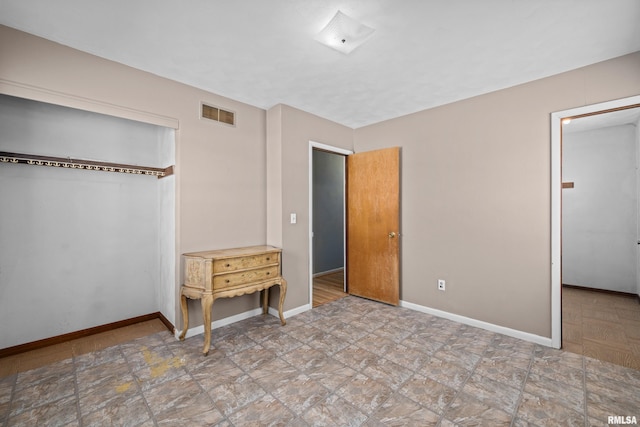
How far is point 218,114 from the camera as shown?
312cm

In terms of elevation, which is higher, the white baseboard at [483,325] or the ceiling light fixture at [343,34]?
the ceiling light fixture at [343,34]

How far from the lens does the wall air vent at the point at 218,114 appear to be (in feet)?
9.87

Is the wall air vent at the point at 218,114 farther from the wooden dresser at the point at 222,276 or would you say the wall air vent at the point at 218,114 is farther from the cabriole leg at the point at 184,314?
the cabriole leg at the point at 184,314

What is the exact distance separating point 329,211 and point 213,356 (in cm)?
376

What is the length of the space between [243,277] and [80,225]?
1.76m

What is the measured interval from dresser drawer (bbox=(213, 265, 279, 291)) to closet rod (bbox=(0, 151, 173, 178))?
1.24 m

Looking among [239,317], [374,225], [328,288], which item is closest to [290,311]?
[239,317]

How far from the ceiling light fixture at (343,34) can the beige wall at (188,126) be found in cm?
157

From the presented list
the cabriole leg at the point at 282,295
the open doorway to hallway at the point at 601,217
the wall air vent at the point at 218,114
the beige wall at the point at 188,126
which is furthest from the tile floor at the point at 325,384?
the wall air vent at the point at 218,114

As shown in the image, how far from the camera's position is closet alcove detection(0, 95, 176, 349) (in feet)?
8.23

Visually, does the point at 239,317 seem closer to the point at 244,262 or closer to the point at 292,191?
the point at 244,262

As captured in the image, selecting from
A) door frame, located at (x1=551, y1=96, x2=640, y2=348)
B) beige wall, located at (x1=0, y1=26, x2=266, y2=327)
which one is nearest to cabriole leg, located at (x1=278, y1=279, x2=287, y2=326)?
beige wall, located at (x1=0, y1=26, x2=266, y2=327)

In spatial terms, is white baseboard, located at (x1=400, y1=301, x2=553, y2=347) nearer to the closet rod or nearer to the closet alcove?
the closet alcove

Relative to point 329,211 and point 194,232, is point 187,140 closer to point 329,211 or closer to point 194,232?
point 194,232
